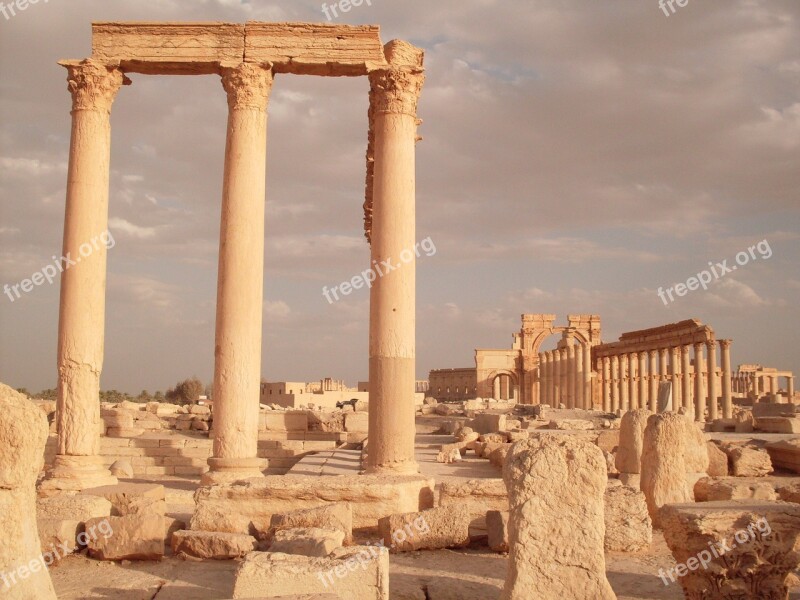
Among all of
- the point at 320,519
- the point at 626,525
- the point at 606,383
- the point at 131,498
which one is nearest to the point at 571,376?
the point at 606,383

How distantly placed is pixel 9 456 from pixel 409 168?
9.73 m

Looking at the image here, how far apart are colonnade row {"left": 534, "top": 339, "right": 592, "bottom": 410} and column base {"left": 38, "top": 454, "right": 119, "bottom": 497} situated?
115 feet

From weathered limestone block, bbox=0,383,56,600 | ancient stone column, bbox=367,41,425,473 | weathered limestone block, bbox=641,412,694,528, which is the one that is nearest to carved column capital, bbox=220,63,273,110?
ancient stone column, bbox=367,41,425,473

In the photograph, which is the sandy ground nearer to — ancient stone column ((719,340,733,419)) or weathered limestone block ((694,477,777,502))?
weathered limestone block ((694,477,777,502))

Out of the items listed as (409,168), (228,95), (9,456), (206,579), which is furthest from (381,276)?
(9,456)

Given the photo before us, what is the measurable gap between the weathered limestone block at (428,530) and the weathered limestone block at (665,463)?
3.07m

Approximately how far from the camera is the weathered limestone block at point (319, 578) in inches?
236

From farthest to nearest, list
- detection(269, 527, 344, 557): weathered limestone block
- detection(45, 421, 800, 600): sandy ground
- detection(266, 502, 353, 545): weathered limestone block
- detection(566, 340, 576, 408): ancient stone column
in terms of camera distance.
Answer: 1. detection(566, 340, 576, 408): ancient stone column
2. detection(266, 502, 353, 545): weathered limestone block
3. detection(269, 527, 344, 557): weathered limestone block
4. detection(45, 421, 800, 600): sandy ground

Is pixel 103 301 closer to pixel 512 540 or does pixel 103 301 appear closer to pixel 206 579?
pixel 206 579

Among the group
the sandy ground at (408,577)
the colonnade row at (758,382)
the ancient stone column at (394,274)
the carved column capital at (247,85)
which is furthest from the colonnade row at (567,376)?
the sandy ground at (408,577)

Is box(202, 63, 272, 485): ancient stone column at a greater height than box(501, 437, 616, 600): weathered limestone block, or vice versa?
box(202, 63, 272, 485): ancient stone column

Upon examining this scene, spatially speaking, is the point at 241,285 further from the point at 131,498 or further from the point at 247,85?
the point at 131,498

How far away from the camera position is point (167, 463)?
61.3 feet

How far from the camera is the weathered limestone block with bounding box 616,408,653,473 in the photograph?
42.8 ft
